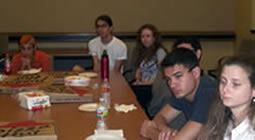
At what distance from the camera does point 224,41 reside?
656cm

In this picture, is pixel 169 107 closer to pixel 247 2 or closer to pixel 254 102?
pixel 254 102

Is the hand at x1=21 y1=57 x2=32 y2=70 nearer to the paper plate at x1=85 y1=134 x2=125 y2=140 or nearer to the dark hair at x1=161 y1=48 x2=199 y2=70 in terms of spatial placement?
the dark hair at x1=161 y1=48 x2=199 y2=70

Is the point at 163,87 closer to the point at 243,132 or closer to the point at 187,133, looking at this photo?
the point at 187,133

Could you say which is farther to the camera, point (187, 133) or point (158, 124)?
point (158, 124)

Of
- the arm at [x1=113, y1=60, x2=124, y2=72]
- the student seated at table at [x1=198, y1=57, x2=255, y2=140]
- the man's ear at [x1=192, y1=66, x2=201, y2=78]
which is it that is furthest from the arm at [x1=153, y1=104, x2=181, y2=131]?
the arm at [x1=113, y1=60, x2=124, y2=72]

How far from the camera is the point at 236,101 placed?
5.67 feet

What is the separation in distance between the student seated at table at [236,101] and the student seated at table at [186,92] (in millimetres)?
290

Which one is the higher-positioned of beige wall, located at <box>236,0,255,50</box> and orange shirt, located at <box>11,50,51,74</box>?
beige wall, located at <box>236,0,255,50</box>

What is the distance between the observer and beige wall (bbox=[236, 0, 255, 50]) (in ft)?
19.7

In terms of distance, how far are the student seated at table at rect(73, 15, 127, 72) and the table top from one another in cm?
169

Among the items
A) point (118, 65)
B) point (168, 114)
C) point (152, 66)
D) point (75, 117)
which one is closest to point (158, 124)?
point (168, 114)

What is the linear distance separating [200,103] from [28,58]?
2.55 metres

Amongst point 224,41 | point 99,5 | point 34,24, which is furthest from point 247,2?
point 34,24

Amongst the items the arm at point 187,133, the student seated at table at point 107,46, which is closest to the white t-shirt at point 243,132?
the arm at point 187,133
